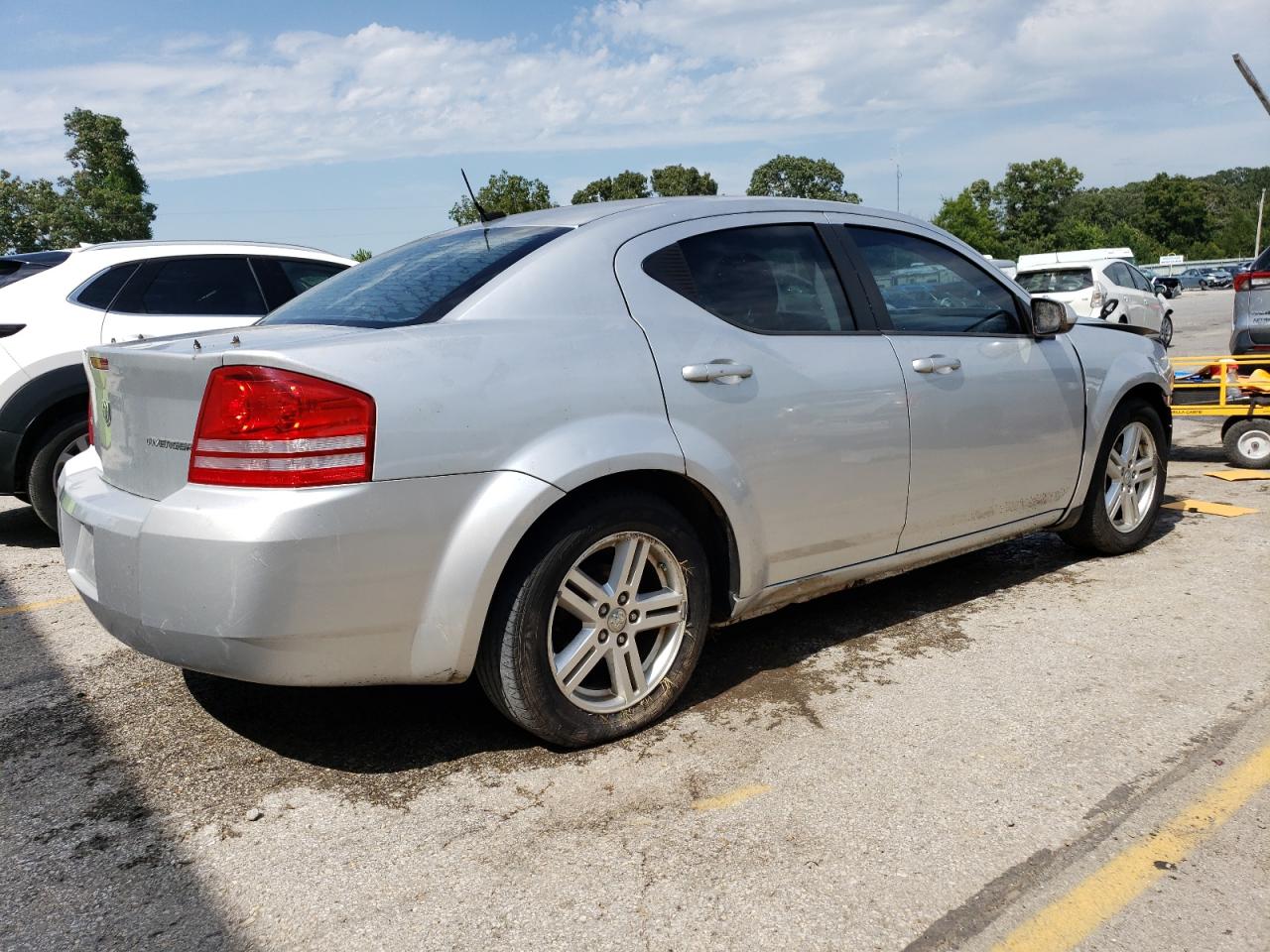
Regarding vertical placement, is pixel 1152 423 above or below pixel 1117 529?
above

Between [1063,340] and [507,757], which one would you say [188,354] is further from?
[1063,340]

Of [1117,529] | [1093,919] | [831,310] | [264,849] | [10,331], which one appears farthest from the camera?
[10,331]

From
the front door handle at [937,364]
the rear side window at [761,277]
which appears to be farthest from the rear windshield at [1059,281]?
the rear side window at [761,277]

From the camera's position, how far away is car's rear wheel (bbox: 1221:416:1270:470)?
7.23m

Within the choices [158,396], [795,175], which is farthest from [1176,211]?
[158,396]

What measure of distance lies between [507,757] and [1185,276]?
63.9m

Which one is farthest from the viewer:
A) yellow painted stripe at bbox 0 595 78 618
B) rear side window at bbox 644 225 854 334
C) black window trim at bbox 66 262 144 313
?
black window trim at bbox 66 262 144 313

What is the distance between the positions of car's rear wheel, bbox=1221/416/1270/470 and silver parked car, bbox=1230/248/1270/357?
1.01 meters

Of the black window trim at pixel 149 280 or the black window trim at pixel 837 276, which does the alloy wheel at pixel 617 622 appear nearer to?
the black window trim at pixel 837 276

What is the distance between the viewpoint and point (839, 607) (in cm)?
448

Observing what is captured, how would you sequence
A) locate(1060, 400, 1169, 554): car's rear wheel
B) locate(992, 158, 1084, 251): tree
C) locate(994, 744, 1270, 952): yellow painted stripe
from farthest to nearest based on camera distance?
locate(992, 158, 1084, 251): tree < locate(1060, 400, 1169, 554): car's rear wheel < locate(994, 744, 1270, 952): yellow painted stripe

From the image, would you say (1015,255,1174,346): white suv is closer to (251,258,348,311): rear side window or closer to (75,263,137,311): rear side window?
(251,258,348,311): rear side window

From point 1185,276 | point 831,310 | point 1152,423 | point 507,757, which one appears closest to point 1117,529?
point 1152,423

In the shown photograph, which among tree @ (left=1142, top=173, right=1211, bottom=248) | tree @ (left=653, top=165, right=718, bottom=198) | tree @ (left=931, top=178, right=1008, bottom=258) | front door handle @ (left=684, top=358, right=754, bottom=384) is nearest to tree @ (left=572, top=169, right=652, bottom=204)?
tree @ (left=653, top=165, right=718, bottom=198)
